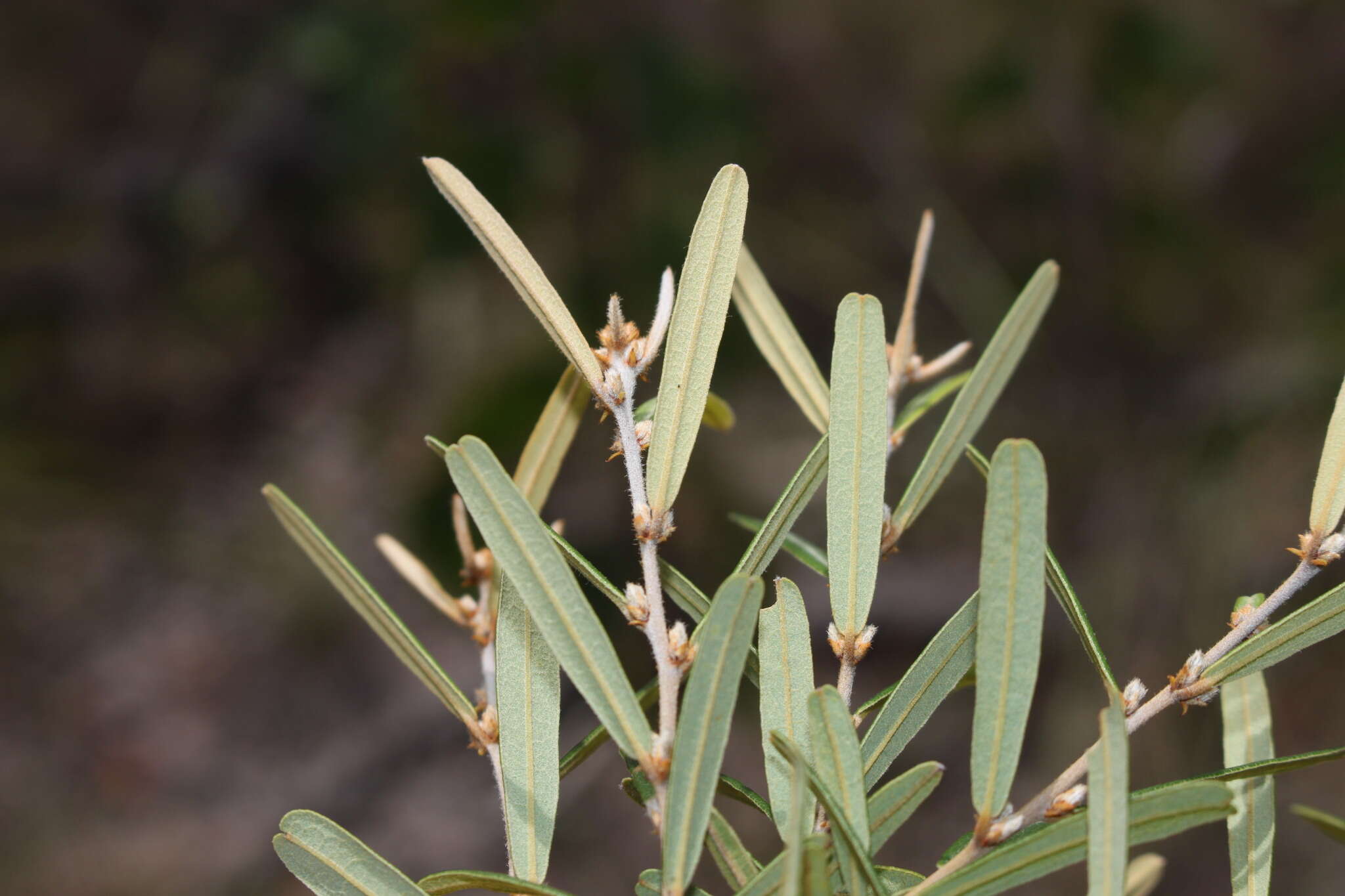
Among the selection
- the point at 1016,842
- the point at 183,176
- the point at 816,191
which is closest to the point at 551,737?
the point at 1016,842

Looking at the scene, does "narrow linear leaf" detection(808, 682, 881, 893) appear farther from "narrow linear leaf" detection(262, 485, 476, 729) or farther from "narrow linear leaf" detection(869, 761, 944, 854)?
"narrow linear leaf" detection(262, 485, 476, 729)

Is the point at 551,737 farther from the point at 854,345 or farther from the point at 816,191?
the point at 816,191

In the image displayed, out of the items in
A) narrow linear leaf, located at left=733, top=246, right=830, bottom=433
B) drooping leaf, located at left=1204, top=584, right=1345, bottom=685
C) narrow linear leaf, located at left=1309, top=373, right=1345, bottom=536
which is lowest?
drooping leaf, located at left=1204, top=584, right=1345, bottom=685

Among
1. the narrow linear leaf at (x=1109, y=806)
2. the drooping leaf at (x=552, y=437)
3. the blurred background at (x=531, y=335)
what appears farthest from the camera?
the blurred background at (x=531, y=335)

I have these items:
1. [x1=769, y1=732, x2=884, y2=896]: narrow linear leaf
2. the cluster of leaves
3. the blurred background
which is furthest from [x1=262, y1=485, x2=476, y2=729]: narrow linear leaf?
the blurred background

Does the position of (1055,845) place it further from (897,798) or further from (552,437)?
(552,437)

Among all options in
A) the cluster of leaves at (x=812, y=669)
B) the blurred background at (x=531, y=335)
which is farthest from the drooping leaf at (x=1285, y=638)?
the blurred background at (x=531, y=335)

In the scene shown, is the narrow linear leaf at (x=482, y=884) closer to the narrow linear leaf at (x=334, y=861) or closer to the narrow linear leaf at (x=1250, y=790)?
the narrow linear leaf at (x=334, y=861)

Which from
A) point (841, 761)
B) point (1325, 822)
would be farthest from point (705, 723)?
point (1325, 822)
